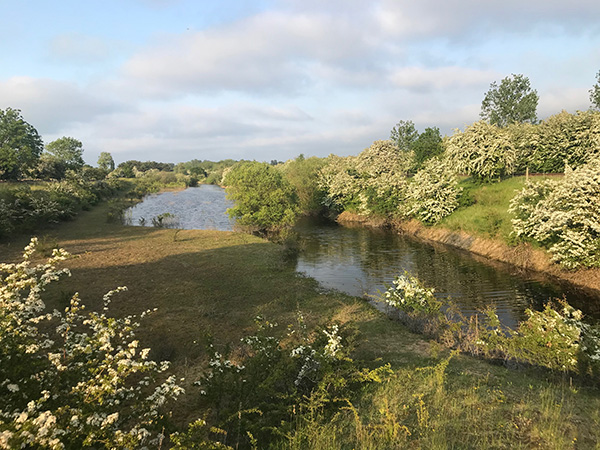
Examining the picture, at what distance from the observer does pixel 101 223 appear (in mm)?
41875

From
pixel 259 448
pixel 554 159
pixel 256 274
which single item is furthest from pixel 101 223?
pixel 554 159

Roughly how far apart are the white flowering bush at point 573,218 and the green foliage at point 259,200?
25.0m

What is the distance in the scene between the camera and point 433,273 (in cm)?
2527

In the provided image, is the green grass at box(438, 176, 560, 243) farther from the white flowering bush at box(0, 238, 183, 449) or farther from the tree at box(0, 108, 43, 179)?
the tree at box(0, 108, 43, 179)

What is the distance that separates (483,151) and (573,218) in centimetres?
1862

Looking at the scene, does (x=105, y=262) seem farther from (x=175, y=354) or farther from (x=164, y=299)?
(x=175, y=354)

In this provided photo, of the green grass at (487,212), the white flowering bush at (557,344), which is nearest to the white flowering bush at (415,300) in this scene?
the white flowering bush at (557,344)

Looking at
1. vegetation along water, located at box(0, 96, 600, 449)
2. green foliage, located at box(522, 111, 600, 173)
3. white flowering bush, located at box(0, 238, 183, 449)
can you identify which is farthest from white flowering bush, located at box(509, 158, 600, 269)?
white flowering bush, located at box(0, 238, 183, 449)

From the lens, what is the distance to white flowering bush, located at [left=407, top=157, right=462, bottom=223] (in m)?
38.1

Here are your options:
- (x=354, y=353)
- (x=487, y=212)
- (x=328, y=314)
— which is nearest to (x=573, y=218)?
(x=487, y=212)

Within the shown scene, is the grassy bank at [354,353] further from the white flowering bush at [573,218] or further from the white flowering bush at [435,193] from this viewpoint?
the white flowering bush at [435,193]

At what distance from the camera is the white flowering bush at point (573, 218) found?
20.2m

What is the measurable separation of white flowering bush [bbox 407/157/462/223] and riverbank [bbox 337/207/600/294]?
1750 millimetres

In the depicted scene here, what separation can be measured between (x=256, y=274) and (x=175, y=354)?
36.5 ft
